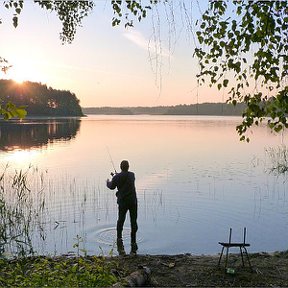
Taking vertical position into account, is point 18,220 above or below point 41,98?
below

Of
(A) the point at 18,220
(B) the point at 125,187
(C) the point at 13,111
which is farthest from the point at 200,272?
(A) the point at 18,220

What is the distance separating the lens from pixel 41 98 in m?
155

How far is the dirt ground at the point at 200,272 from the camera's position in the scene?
7859 millimetres

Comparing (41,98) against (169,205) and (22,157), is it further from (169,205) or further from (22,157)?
(169,205)

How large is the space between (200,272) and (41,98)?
15288cm

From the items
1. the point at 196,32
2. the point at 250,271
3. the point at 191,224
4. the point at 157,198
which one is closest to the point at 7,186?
the point at 157,198

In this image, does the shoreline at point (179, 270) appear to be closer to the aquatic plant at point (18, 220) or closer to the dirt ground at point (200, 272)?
the dirt ground at point (200, 272)

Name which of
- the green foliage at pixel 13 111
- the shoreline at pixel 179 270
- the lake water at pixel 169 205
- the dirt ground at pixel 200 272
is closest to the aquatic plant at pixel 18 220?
the lake water at pixel 169 205

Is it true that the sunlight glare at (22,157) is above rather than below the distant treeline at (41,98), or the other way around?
below

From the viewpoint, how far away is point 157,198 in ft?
64.6

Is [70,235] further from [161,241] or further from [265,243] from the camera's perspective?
[265,243]

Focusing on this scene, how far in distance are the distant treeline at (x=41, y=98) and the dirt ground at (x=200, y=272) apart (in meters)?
131

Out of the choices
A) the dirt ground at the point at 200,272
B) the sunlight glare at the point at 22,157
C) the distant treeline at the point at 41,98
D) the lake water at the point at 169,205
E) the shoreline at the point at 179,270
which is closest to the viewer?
the shoreline at the point at 179,270

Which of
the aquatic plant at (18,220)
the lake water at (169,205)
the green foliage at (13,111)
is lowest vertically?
the lake water at (169,205)
